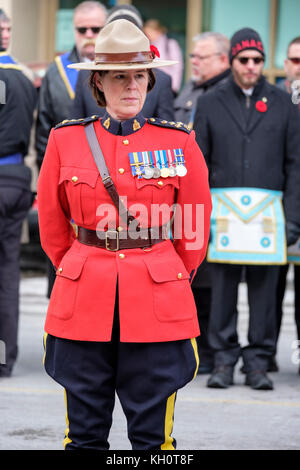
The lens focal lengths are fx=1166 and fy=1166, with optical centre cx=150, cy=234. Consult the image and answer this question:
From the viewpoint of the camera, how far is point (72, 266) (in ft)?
14.5

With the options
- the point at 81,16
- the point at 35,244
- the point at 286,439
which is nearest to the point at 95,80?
the point at 286,439

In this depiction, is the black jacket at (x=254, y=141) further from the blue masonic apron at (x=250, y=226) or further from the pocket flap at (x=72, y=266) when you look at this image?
the pocket flap at (x=72, y=266)

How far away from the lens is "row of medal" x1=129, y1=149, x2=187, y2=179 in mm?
4359

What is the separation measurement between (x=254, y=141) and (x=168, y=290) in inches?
122

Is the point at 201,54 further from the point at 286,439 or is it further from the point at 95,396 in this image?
the point at 95,396

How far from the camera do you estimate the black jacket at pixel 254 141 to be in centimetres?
732

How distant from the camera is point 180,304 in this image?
4.41 m

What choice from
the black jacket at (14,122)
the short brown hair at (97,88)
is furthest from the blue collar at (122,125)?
the black jacket at (14,122)

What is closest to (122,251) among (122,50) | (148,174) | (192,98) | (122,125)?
(148,174)

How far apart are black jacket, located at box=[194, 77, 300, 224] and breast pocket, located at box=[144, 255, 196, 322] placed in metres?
2.96

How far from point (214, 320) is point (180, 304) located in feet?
10.5

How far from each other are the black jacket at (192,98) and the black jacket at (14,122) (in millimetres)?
1229

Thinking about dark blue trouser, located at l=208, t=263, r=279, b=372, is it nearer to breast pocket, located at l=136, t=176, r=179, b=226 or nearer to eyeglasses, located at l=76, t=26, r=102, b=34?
eyeglasses, located at l=76, t=26, r=102, b=34

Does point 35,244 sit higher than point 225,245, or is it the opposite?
point 225,245
